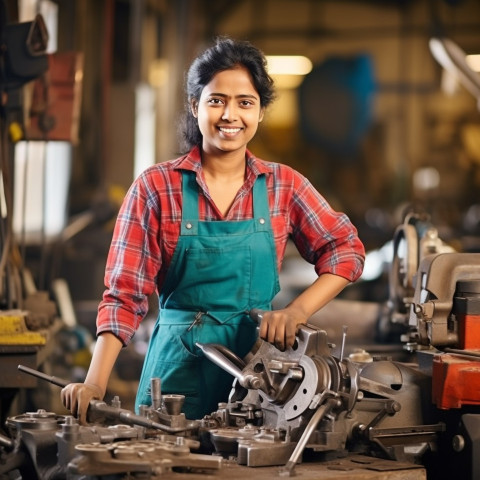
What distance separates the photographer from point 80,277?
6777 millimetres

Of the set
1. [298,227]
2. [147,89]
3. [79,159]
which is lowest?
[298,227]

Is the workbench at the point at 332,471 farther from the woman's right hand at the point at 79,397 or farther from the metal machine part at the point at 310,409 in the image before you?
the woman's right hand at the point at 79,397

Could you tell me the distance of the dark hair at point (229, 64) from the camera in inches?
104

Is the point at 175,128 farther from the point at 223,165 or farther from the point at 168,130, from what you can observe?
the point at 168,130

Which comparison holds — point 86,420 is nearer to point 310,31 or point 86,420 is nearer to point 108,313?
point 108,313

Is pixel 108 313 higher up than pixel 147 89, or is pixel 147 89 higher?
pixel 147 89

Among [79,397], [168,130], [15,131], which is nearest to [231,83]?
[79,397]

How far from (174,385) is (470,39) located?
13436 millimetres

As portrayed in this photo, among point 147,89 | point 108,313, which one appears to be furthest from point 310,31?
point 108,313

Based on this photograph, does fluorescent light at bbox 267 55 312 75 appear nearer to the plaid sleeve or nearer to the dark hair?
the dark hair

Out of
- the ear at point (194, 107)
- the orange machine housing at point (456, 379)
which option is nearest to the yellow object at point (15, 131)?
the ear at point (194, 107)

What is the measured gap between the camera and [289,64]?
15.5 meters

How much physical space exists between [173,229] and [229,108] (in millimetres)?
302

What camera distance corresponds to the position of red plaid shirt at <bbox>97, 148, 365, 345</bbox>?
8.52 feet
